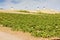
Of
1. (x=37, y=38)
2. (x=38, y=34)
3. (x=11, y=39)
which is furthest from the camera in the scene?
(x=38, y=34)

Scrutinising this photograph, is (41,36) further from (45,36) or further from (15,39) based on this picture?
(15,39)

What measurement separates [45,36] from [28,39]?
2.17m

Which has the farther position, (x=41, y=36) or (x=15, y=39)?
(x=41, y=36)

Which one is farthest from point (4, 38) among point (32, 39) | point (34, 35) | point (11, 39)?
point (34, 35)

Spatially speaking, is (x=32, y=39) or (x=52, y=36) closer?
(x=32, y=39)

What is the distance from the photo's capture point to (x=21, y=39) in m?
18.1

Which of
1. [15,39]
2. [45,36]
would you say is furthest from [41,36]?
[15,39]

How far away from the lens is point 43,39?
62.0ft

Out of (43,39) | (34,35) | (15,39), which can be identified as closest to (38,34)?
(34,35)

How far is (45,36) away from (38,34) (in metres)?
1.04

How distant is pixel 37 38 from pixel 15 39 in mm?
2276

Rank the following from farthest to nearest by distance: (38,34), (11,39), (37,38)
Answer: (38,34) < (37,38) < (11,39)

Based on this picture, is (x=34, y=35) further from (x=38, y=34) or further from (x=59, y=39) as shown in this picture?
(x=59, y=39)

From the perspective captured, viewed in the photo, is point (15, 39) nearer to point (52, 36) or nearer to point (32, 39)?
point (32, 39)
